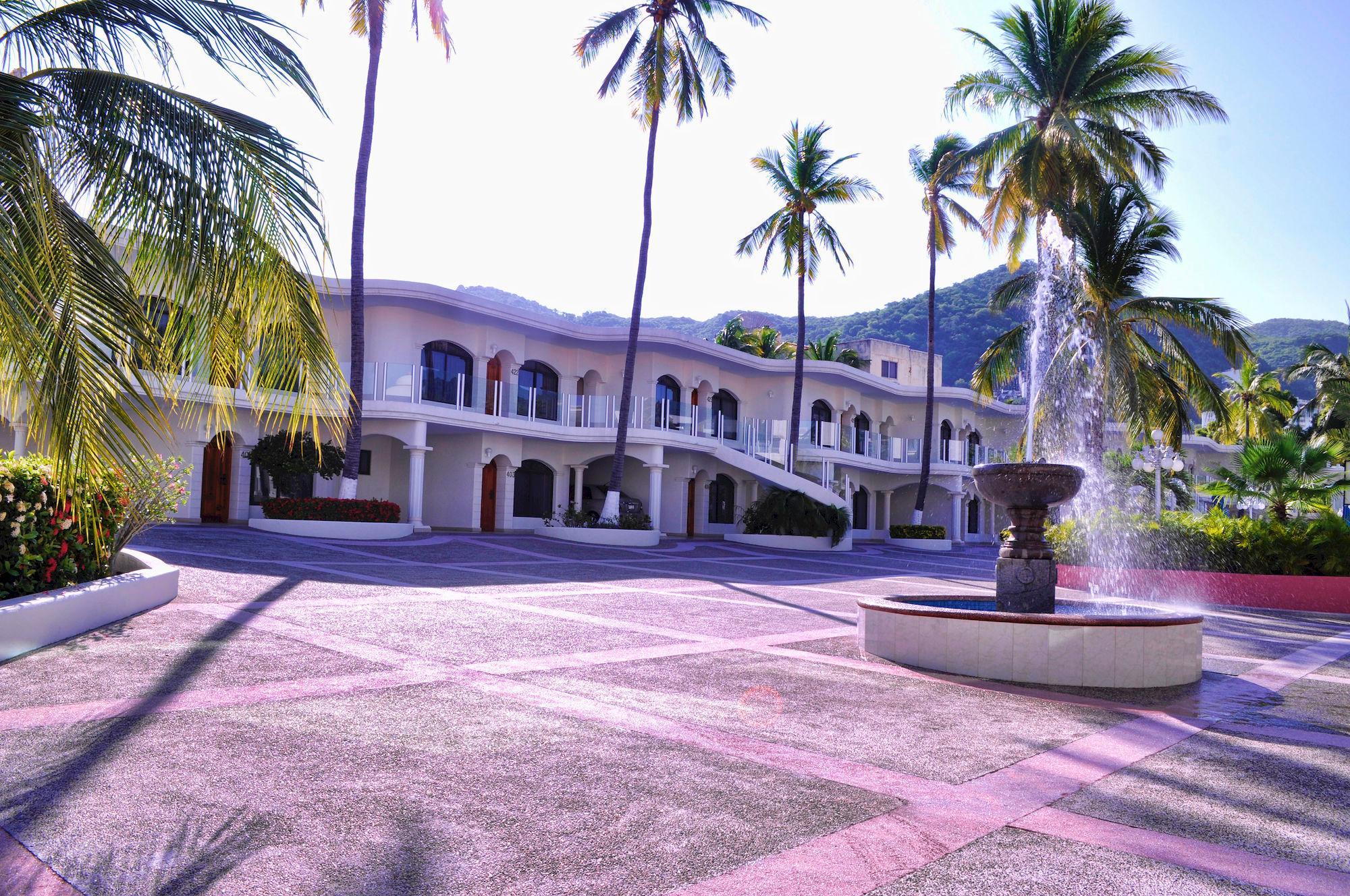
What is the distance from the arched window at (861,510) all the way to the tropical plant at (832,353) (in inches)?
245

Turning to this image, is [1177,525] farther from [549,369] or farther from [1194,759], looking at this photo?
[549,369]

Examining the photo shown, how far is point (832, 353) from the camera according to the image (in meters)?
45.6

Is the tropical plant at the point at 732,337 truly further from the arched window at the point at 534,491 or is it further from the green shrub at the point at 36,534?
the green shrub at the point at 36,534

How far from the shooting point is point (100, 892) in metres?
3.63

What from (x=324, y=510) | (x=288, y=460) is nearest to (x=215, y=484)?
(x=288, y=460)

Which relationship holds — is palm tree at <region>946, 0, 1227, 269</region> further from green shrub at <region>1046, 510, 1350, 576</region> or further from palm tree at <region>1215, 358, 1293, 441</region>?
palm tree at <region>1215, 358, 1293, 441</region>

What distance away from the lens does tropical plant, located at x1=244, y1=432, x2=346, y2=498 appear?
23.5m

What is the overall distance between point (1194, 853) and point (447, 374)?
24422mm

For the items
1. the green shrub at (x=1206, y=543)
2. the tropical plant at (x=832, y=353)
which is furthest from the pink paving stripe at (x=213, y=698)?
the tropical plant at (x=832, y=353)

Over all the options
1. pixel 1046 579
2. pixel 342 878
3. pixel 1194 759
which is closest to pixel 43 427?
pixel 342 878

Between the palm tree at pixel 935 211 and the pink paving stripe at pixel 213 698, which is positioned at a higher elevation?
the palm tree at pixel 935 211

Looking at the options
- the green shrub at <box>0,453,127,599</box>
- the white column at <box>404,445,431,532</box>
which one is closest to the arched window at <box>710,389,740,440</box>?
the white column at <box>404,445,431,532</box>

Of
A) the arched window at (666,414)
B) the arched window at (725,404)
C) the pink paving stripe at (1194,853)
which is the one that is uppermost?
the arched window at (725,404)

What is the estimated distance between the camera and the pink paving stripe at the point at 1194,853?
13.6 ft
